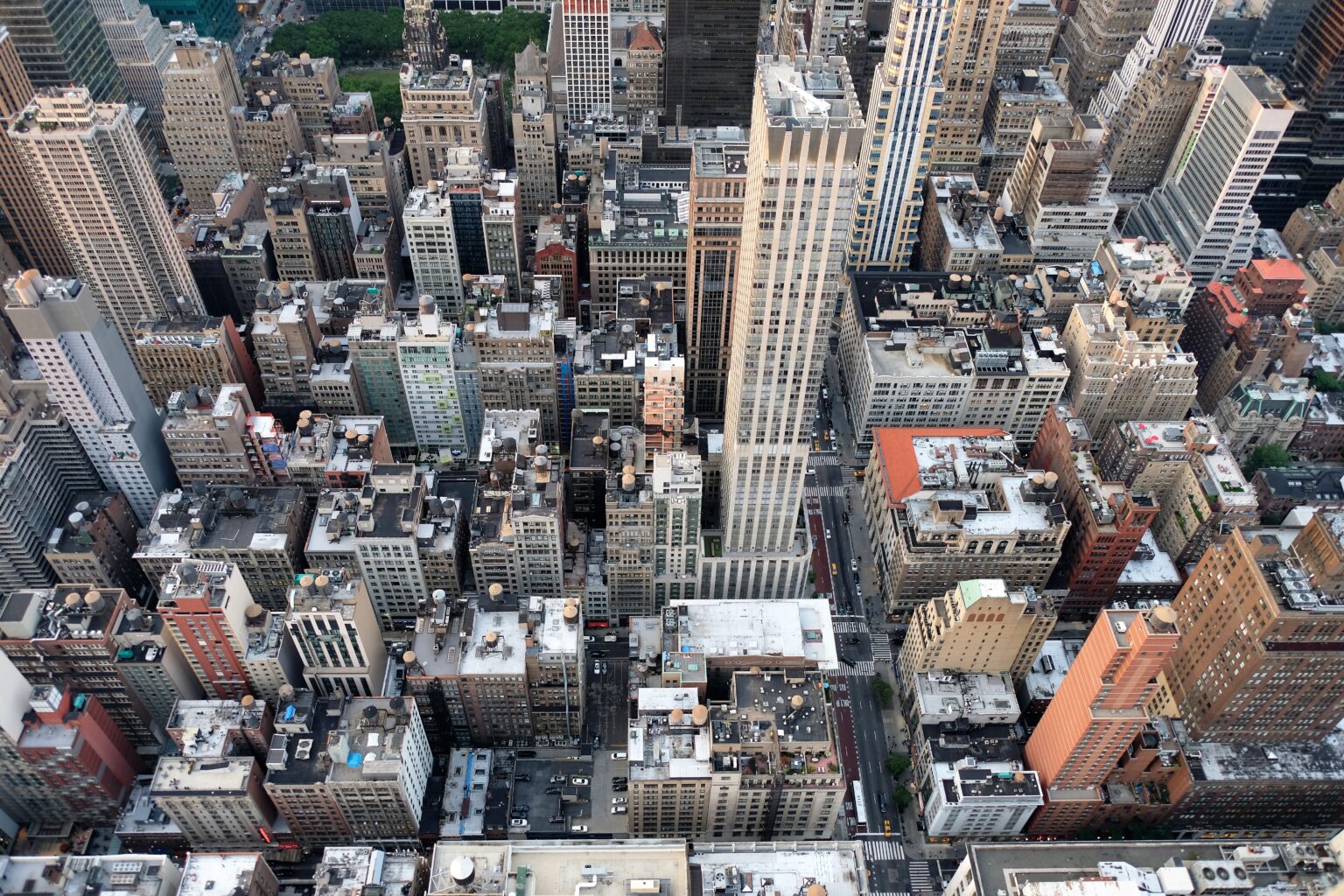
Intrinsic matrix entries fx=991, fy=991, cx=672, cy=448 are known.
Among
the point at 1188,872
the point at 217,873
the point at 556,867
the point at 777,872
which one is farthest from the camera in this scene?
the point at 777,872

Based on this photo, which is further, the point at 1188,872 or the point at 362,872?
the point at 1188,872

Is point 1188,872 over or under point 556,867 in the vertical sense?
over

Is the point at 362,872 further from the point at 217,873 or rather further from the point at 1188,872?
the point at 1188,872

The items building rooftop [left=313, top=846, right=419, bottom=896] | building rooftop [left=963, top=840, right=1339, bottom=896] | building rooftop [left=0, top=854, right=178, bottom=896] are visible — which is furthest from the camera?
building rooftop [left=963, top=840, right=1339, bottom=896]

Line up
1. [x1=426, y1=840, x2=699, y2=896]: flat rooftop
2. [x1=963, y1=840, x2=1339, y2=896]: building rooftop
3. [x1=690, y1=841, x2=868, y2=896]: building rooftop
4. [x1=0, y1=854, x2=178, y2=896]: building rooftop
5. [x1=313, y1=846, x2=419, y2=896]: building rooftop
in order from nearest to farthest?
1. [x1=426, y1=840, x2=699, y2=896]: flat rooftop
2. [x1=313, y1=846, x2=419, y2=896]: building rooftop
3. [x1=0, y1=854, x2=178, y2=896]: building rooftop
4. [x1=963, y1=840, x2=1339, y2=896]: building rooftop
5. [x1=690, y1=841, x2=868, y2=896]: building rooftop

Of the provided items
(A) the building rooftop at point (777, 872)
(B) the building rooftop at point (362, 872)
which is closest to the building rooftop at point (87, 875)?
(B) the building rooftop at point (362, 872)

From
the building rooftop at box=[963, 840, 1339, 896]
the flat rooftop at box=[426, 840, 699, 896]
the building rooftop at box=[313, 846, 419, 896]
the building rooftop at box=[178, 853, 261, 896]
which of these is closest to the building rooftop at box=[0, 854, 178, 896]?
the building rooftop at box=[178, 853, 261, 896]

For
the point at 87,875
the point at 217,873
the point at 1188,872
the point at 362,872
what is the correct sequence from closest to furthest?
the point at 362,872
the point at 87,875
the point at 217,873
the point at 1188,872

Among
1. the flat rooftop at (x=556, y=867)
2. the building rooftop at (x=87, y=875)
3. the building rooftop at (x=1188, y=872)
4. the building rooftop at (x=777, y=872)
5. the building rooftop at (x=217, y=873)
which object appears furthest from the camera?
the building rooftop at (x=777, y=872)

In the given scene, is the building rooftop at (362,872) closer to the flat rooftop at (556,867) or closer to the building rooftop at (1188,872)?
the flat rooftop at (556,867)

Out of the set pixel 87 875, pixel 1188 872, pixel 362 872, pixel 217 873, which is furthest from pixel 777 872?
pixel 87 875

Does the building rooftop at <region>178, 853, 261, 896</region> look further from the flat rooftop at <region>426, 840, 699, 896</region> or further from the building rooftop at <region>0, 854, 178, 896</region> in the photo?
the flat rooftop at <region>426, 840, 699, 896</region>
